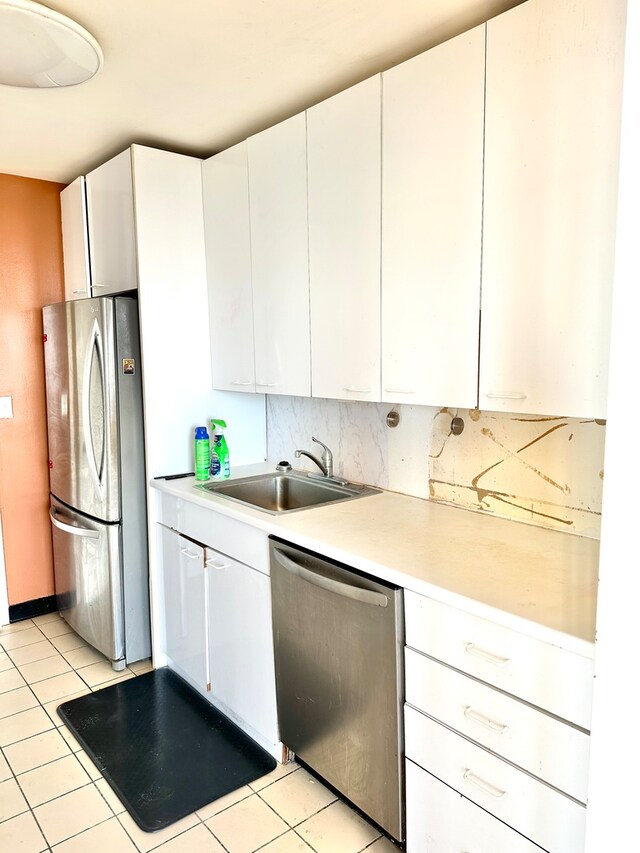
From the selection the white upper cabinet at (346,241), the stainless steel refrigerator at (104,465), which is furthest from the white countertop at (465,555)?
the stainless steel refrigerator at (104,465)

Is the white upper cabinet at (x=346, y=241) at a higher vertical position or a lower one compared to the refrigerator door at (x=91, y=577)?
higher

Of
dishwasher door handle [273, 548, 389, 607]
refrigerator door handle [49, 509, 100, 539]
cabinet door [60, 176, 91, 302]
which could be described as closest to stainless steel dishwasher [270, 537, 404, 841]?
dishwasher door handle [273, 548, 389, 607]

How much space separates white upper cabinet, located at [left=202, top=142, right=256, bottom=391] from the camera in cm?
252

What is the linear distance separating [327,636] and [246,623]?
47 cm

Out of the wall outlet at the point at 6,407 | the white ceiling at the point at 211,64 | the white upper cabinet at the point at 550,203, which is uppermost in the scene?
the white ceiling at the point at 211,64

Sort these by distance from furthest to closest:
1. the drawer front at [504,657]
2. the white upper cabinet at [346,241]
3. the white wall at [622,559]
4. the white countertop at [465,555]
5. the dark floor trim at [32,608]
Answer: the dark floor trim at [32,608], the white upper cabinet at [346,241], the white countertop at [465,555], the drawer front at [504,657], the white wall at [622,559]

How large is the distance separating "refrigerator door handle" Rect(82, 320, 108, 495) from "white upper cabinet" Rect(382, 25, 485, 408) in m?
1.34

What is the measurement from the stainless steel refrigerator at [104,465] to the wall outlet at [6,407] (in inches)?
14.4

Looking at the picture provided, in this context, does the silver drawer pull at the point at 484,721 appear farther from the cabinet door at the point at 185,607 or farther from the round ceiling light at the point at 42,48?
the round ceiling light at the point at 42,48

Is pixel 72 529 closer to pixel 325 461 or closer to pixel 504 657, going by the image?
pixel 325 461

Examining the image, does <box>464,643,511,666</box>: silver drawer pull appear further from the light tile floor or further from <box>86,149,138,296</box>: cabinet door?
<box>86,149,138,296</box>: cabinet door

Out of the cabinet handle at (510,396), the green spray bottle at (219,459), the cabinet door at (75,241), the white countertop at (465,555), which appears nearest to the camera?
the white countertop at (465,555)

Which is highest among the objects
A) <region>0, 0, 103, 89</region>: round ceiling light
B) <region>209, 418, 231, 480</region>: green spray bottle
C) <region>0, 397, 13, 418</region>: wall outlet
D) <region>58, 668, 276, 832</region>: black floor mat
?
<region>0, 0, 103, 89</region>: round ceiling light

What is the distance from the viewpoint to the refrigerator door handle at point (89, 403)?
2654mm
